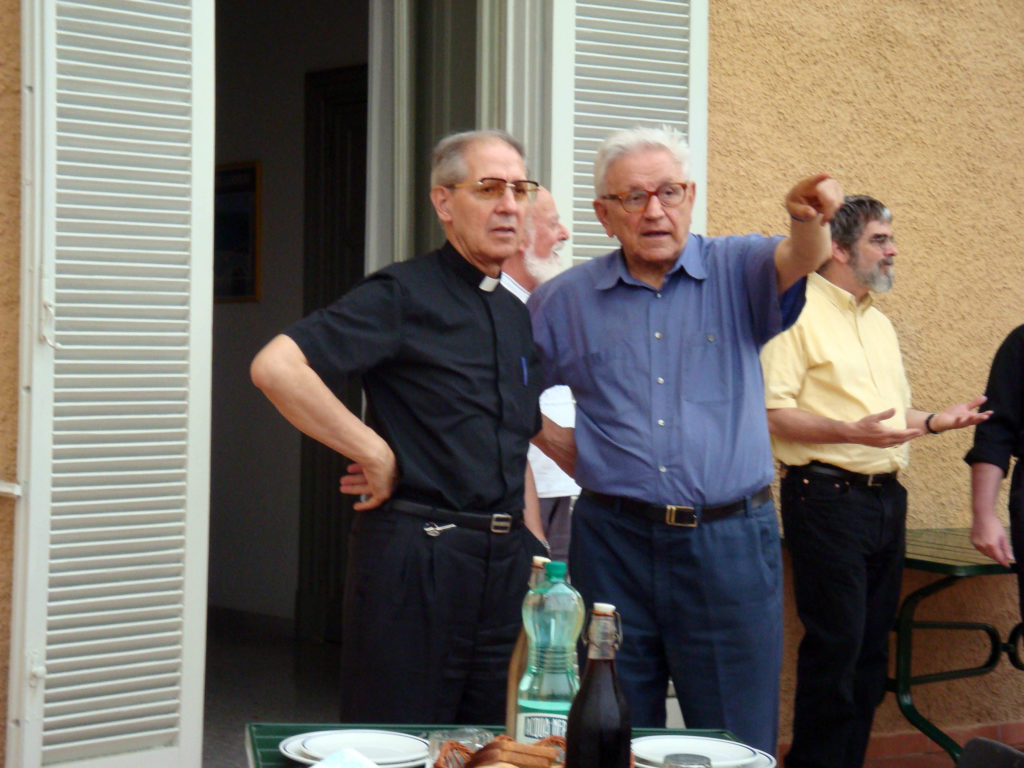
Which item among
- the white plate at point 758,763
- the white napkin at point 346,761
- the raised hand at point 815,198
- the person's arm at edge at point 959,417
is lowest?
the white plate at point 758,763

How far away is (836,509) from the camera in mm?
3896

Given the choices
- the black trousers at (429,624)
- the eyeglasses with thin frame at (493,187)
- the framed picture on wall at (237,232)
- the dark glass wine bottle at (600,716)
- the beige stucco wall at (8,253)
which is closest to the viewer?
the dark glass wine bottle at (600,716)

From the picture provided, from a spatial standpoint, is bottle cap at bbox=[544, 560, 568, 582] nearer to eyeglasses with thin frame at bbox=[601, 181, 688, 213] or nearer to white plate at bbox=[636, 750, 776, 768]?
white plate at bbox=[636, 750, 776, 768]

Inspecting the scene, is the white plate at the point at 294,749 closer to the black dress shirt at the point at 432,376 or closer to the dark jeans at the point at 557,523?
the black dress shirt at the point at 432,376

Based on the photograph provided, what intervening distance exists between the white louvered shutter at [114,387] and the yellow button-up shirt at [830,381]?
69.4 inches

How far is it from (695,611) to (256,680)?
322 cm

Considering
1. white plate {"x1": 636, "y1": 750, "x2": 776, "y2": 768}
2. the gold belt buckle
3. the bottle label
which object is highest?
the gold belt buckle

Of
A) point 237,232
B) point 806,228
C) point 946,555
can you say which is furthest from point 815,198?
point 237,232

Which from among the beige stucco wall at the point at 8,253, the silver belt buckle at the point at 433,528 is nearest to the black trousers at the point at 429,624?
the silver belt buckle at the point at 433,528

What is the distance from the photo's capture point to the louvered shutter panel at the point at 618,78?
12.7 feet

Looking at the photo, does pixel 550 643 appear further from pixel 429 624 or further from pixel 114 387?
pixel 114 387

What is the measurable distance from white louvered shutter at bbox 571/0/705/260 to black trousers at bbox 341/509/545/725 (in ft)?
5.07

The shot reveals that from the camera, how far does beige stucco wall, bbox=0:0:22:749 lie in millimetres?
3045

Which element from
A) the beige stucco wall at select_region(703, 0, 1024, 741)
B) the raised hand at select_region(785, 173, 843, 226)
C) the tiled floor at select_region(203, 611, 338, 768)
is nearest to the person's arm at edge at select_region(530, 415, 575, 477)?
the raised hand at select_region(785, 173, 843, 226)
